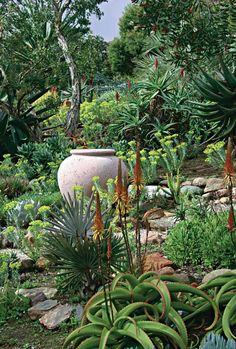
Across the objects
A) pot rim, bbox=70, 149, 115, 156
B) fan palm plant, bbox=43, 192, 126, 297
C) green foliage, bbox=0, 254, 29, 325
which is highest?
pot rim, bbox=70, 149, 115, 156

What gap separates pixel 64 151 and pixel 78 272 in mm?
6704

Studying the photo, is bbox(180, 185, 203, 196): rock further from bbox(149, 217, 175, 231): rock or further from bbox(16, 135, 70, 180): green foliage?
bbox(16, 135, 70, 180): green foliage

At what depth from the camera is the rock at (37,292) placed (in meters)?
4.39

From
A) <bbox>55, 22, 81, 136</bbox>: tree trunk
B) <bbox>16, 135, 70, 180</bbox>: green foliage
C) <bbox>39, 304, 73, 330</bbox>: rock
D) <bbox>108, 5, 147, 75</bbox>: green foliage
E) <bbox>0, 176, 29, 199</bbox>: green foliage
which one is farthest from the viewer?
<bbox>108, 5, 147, 75</bbox>: green foliage

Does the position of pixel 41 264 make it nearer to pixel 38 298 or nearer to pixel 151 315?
pixel 38 298

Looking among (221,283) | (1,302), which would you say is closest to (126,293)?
(221,283)

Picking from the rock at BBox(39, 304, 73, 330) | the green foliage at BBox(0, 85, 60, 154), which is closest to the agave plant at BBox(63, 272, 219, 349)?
the rock at BBox(39, 304, 73, 330)

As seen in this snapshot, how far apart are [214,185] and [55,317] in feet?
14.1

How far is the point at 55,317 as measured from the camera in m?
3.91

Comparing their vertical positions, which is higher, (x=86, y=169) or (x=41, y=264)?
(x=86, y=169)

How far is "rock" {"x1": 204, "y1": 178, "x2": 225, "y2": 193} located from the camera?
7708 mm

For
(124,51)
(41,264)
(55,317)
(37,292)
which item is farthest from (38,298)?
(124,51)

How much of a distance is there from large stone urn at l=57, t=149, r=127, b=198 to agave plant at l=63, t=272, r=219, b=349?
5239mm

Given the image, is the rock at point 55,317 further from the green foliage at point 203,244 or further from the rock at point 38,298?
the green foliage at point 203,244
